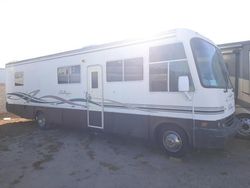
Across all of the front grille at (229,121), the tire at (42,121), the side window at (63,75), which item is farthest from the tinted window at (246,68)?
the tire at (42,121)

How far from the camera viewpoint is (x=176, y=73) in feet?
20.9

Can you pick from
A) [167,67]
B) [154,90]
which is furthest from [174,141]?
[167,67]

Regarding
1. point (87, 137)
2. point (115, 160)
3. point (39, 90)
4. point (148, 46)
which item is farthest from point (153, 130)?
point (39, 90)

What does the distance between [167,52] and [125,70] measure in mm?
1428

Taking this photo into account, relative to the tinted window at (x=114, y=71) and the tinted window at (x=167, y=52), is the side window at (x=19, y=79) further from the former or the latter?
the tinted window at (x=167, y=52)

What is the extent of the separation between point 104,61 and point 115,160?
2.97 m

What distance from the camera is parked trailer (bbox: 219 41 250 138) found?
27.2ft

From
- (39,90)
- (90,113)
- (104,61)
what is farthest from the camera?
(39,90)

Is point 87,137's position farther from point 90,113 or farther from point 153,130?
point 153,130

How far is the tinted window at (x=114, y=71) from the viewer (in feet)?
25.0

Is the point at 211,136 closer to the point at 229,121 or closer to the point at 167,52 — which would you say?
the point at 229,121

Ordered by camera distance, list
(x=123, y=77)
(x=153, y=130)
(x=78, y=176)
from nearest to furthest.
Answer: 1. (x=78, y=176)
2. (x=153, y=130)
3. (x=123, y=77)

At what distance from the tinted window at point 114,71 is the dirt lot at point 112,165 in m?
1.98

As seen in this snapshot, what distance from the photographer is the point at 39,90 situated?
429 inches
